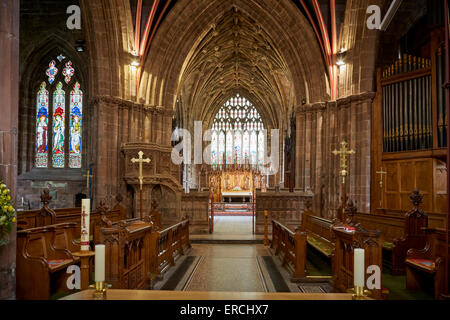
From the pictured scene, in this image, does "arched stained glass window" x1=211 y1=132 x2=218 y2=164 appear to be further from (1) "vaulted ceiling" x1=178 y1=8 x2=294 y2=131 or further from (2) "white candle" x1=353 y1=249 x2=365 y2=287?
(2) "white candle" x1=353 y1=249 x2=365 y2=287

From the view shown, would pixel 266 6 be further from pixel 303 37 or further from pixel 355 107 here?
pixel 355 107

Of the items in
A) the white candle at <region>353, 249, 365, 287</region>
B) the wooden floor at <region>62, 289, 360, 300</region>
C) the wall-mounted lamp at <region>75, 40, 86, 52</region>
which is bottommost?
the wooden floor at <region>62, 289, 360, 300</region>

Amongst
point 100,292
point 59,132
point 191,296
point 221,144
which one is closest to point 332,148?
point 191,296

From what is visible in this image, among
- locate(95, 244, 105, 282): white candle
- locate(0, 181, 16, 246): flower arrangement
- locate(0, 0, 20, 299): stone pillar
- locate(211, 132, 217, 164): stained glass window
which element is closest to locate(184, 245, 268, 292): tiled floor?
locate(0, 0, 20, 299): stone pillar

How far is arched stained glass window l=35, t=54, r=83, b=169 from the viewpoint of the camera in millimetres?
17609

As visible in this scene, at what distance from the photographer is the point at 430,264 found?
4.99 metres

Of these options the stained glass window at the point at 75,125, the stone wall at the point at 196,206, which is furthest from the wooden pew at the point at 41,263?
the stained glass window at the point at 75,125

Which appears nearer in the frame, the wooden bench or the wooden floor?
the wooden floor

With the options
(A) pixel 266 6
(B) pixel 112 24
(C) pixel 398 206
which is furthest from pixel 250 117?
(C) pixel 398 206

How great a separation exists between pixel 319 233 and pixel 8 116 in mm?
7379

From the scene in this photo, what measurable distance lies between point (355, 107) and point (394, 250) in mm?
7606

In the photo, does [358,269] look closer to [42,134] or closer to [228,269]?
[228,269]

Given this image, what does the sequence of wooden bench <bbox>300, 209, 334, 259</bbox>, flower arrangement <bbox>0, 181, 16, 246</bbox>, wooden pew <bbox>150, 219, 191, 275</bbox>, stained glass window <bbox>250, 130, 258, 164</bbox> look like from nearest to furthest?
1. flower arrangement <bbox>0, 181, 16, 246</bbox>
2. wooden pew <bbox>150, 219, 191, 275</bbox>
3. wooden bench <bbox>300, 209, 334, 259</bbox>
4. stained glass window <bbox>250, 130, 258, 164</bbox>

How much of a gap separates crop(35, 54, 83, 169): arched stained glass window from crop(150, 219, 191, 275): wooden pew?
975 centimetres
